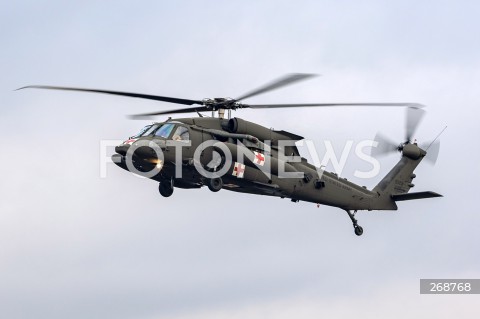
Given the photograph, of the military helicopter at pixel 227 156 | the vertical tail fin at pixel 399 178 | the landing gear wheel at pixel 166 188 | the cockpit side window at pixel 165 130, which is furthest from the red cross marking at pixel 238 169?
the vertical tail fin at pixel 399 178

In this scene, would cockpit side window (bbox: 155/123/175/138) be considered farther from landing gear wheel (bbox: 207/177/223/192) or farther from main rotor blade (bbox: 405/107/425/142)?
main rotor blade (bbox: 405/107/425/142)

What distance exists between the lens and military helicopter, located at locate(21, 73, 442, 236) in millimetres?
36250

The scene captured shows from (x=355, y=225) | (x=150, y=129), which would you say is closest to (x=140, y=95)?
(x=150, y=129)

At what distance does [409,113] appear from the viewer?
43656mm

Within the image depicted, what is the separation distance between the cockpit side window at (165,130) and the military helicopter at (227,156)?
32mm

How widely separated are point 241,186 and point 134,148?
5.47 metres

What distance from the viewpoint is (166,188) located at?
38469 mm

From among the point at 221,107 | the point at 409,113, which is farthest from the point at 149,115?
the point at 409,113

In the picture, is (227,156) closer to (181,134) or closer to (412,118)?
(181,134)

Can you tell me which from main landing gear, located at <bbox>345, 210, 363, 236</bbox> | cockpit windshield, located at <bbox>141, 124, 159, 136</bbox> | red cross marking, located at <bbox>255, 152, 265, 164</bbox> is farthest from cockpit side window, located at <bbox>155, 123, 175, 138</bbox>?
main landing gear, located at <bbox>345, 210, 363, 236</bbox>

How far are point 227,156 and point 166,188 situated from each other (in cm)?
317

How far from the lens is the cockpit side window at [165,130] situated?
36844mm

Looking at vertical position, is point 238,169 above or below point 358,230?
above

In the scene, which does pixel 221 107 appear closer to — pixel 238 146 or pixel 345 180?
pixel 238 146
